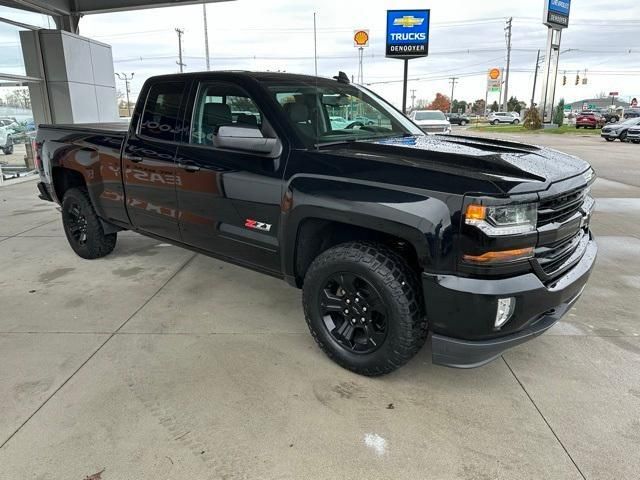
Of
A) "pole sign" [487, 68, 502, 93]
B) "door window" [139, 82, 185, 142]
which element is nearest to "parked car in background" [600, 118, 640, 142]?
"door window" [139, 82, 185, 142]

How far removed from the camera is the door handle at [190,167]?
3730 mm

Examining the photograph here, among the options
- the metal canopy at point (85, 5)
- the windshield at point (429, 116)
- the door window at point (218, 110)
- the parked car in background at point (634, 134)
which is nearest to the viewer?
the door window at point (218, 110)

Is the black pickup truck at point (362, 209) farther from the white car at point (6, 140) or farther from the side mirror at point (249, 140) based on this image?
the white car at point (6, 140)

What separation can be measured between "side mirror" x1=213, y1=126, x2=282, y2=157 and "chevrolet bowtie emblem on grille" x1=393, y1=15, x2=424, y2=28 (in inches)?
474

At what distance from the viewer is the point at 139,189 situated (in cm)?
433

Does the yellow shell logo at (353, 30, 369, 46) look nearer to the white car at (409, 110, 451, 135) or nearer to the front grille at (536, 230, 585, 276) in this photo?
the white car at (409, 110, 451, 135)

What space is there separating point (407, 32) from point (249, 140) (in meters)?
→ 12.0

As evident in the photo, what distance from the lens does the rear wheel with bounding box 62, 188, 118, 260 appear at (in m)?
5.14

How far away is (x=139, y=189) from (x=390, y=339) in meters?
2.74

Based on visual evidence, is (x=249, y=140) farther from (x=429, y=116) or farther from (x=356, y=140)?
(x=429, y=116)

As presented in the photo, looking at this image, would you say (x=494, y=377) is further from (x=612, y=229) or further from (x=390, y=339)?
(x=612, y=229)

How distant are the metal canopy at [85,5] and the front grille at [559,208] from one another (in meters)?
11.0

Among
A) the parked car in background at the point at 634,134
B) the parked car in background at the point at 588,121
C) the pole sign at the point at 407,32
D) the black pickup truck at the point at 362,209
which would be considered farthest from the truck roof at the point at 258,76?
the parked car in background at the point at 588,121

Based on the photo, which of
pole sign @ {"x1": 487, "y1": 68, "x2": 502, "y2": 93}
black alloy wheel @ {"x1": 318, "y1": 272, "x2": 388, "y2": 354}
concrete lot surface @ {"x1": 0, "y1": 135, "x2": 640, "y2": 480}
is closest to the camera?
concrete lot surface @ {"x1": 0, "y1": 135, "x2": 640, "y2": 480}
